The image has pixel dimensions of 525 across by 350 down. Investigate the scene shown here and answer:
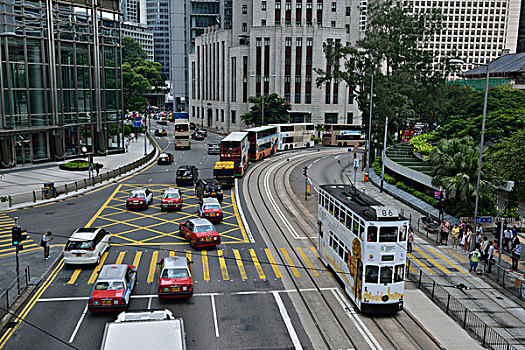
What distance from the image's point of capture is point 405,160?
55.6 metres

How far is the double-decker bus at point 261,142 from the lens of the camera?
6769 centimetres

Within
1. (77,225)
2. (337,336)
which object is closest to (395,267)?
(337,336)

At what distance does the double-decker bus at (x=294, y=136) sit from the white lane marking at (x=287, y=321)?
57809 millimetres

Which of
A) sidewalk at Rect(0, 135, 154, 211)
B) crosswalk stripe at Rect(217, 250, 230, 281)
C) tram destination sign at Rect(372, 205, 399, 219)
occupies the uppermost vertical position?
tram destination sign at Rect(372, 205, 399, 219)

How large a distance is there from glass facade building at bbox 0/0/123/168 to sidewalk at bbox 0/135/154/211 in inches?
98.0

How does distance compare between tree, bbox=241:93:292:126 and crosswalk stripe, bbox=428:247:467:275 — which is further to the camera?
tree, bbox=241:93:292:126

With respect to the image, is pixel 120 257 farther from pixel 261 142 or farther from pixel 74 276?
pixel 261 142

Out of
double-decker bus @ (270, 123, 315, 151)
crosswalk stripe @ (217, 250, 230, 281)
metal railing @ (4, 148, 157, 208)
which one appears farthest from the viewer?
double-decker bus @ (270, 123, 315, 151)

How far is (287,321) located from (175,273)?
5.74 meters

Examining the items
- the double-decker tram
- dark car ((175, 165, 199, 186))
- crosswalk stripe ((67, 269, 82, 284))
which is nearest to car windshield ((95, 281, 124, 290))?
crosswalk stripe ((67, 269, 82, 284))

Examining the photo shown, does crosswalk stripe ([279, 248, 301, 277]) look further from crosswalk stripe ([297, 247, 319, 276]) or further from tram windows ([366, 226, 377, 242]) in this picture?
tram windows ([366, 226, 377, 242])

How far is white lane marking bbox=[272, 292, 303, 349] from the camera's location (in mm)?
19156

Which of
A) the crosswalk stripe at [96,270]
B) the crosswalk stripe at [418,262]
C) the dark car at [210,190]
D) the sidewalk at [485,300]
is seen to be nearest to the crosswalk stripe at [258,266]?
the sidewalk at [485,300]

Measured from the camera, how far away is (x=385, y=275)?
21.0m
